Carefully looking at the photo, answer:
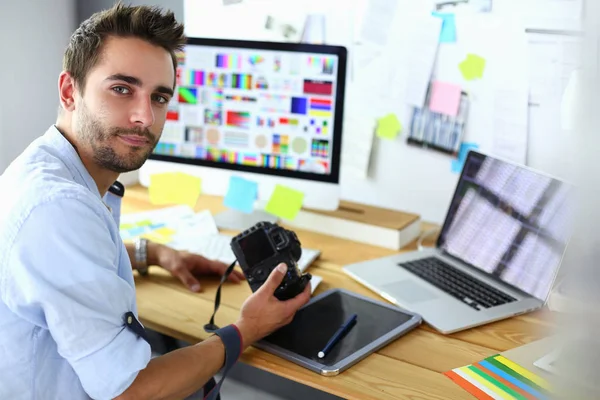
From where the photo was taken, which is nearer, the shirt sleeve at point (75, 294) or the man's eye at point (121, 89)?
the shirt sleeve at point (75, 294)

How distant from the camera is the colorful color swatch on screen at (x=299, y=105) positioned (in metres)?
1.48

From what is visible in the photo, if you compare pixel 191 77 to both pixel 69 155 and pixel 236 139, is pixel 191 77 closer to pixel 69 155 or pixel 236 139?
pixel 236 139

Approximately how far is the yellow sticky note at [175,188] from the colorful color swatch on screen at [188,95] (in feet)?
0.62

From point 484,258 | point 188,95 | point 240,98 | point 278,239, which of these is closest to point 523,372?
point 484,258

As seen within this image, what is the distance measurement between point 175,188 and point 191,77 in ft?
0.94

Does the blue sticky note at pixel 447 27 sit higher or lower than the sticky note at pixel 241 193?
higher

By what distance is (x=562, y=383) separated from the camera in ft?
1.03

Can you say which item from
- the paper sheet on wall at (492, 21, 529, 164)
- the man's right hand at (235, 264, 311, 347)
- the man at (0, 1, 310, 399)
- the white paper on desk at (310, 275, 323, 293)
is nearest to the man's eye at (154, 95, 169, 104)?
the man at (0, 1, 310, 399)

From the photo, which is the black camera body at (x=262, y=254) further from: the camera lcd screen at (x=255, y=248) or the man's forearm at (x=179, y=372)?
the man's forearm at (x=179, y=372)

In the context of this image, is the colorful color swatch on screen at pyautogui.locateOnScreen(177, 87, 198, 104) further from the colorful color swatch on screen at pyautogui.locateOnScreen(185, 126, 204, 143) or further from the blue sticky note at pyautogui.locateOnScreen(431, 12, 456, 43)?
the blue sticky note at pyautogui.locateOnScreen(431, 12, 456, 43)

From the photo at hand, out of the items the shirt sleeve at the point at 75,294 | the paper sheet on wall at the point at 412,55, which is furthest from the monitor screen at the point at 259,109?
the shirt sleeve at the point at 75,294

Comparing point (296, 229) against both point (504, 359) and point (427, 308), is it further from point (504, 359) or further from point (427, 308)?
point (504, 359)

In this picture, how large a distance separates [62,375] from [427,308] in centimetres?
64

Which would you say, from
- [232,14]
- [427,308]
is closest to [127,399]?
[427,308]
